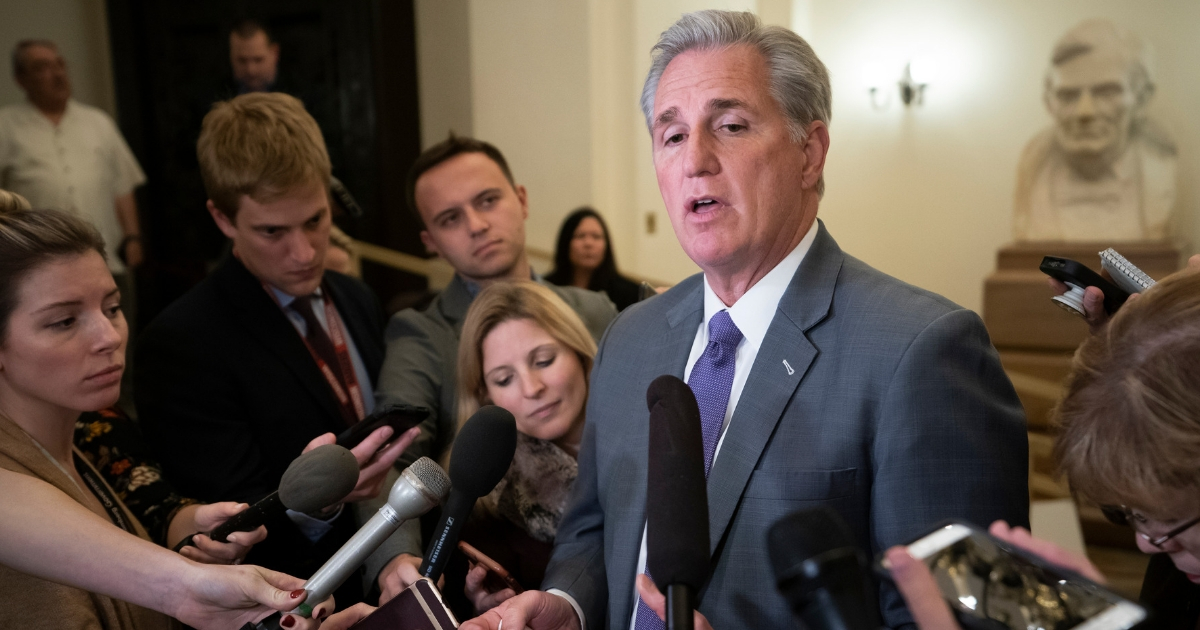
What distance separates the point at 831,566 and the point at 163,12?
21.4ft

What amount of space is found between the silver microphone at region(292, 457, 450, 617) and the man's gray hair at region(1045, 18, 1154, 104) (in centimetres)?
498

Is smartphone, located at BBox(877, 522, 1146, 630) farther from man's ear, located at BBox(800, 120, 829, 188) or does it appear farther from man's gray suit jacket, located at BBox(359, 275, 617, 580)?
man's gray suit jacket, located at BBox(359, 275, 617, 580)

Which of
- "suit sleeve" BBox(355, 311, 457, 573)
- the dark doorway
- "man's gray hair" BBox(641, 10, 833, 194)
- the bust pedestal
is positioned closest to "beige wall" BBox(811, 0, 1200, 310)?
the bust pedestal

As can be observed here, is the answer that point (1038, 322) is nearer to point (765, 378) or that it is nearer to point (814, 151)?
point (814, 151)

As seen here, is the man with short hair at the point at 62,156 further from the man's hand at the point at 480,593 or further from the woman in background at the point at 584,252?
the man's hand at the point at 480,593

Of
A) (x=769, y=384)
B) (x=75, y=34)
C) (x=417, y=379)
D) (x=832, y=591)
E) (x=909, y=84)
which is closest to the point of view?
(x=832, y=591)

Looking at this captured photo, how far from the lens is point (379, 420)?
1.48m

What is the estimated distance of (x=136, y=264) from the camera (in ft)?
16.9

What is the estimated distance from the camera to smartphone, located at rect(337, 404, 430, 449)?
148 centimetres

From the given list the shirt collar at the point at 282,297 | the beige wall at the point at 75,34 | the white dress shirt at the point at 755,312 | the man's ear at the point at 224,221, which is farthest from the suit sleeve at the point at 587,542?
the beige wall at the point at 75,34

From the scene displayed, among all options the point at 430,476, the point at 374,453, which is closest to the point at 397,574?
the point at 374,453

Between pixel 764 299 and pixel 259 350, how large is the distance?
1228mm

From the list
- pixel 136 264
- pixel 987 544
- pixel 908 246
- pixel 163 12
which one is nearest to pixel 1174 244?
pixel 908 246

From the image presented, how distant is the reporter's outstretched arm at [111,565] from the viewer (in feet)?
4.03
